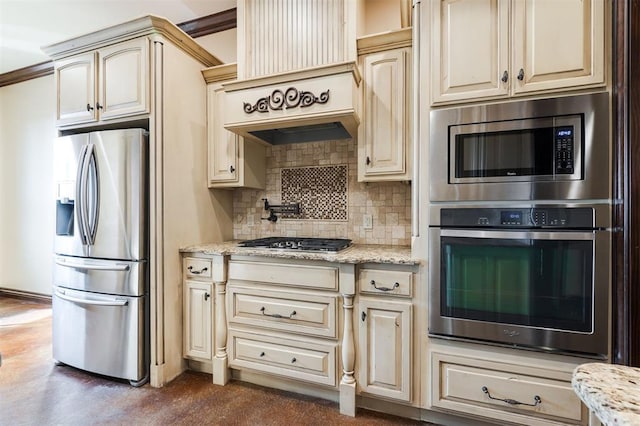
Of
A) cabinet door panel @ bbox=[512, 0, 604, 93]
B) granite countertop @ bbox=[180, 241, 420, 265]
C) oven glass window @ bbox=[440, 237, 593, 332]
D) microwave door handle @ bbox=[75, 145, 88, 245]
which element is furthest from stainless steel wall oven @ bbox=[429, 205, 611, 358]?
microwave door handle @ bbox=[75, 145, 88, 245]

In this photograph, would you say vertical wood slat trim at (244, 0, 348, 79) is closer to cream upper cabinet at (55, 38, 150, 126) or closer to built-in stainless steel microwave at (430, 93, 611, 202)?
cream upper cabinet at (55, 38, 150, 126)

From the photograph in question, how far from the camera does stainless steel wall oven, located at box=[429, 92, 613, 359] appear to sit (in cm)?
147

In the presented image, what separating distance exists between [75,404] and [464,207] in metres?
2.62

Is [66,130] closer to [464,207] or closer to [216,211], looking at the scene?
[216,211]

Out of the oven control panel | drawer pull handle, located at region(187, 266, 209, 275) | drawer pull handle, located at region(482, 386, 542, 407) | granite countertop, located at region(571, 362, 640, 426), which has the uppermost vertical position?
the oven control panel

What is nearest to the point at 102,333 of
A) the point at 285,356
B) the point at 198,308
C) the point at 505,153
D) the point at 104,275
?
the point at 104,275

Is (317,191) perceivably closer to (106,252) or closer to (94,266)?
(106,252)

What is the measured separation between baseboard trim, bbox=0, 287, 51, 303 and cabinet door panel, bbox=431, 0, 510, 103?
16.5 ft

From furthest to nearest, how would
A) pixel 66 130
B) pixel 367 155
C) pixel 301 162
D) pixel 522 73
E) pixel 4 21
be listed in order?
pixel 4 21 → pixel 301 162 → pixel 66 130 → pixel 367 155 → pixel 522 73

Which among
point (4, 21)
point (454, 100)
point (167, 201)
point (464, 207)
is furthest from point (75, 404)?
point (4, 21)

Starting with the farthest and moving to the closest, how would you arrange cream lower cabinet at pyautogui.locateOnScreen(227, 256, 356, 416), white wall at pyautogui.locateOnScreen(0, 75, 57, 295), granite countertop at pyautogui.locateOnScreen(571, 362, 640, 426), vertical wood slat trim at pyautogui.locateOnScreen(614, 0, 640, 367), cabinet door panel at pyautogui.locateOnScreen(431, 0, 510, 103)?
white wall at pyautogui.locateOnScreen(0, 75, 57, 295), cream lower cabinet at pyautogui.locateOnScreen(227, 256, 356, 416), cabinet door panel at pyautogui.locateOnScreen(431, 0, 510, 103), vertical wood slat trim at pyautogui.locateOnScreen(614, 0, 640, 367), granite countertop at pyautogui.locateOnScreen(571, 362, 640, 426)

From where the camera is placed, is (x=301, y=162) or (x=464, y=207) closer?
(x=464, y=207)

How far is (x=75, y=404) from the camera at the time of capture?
1.96m

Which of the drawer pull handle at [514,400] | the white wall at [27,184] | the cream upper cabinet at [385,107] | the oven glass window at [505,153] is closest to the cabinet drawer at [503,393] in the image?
the drawer pull handle at [514,400]
